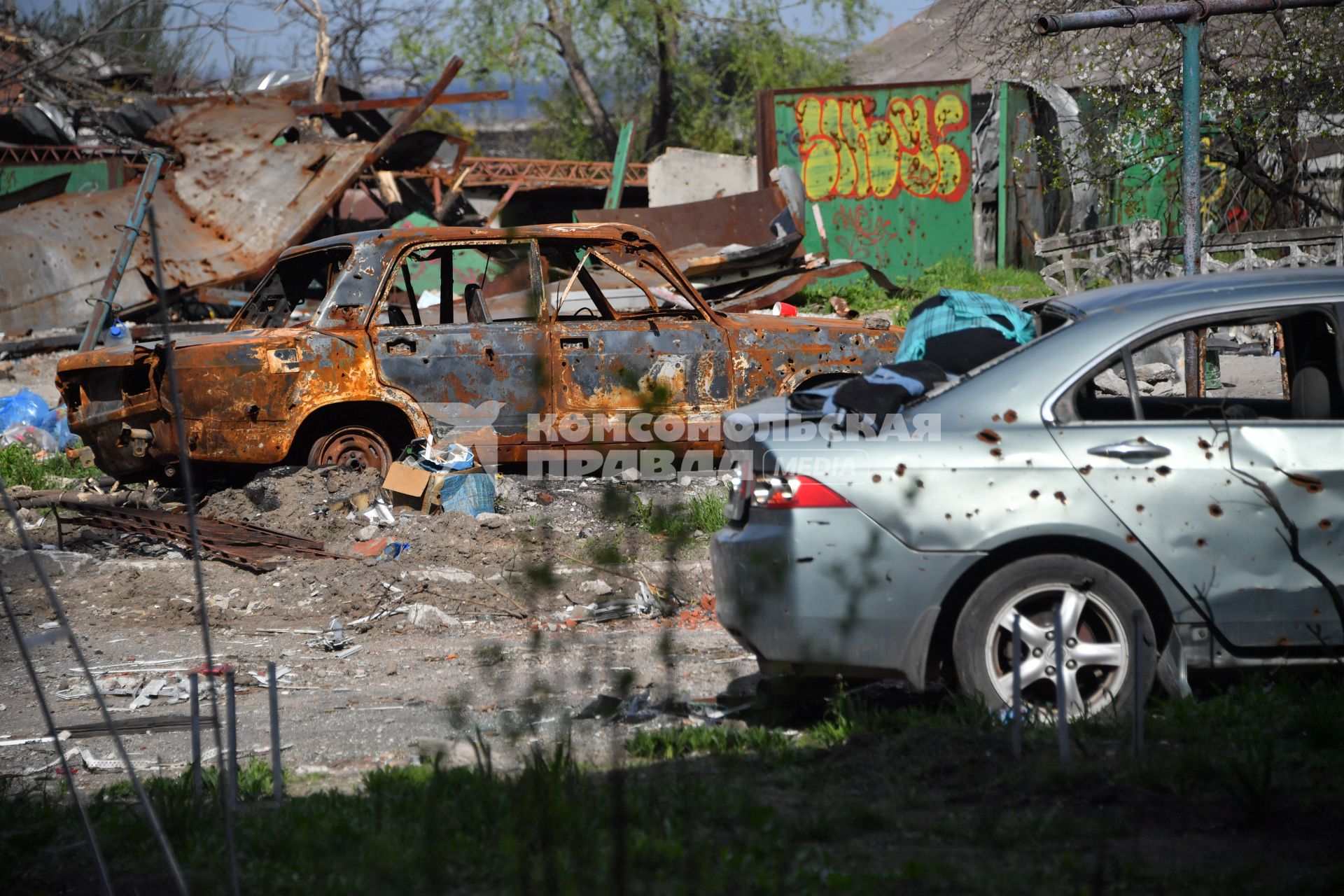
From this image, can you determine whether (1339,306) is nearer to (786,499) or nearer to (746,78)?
(786,499)

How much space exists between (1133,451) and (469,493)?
14.4ft

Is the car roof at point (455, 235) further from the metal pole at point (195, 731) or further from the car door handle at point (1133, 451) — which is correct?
the metal pole at point (195, 731)

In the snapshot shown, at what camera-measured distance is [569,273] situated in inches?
315

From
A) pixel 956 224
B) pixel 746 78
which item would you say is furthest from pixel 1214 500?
pixel 746 78

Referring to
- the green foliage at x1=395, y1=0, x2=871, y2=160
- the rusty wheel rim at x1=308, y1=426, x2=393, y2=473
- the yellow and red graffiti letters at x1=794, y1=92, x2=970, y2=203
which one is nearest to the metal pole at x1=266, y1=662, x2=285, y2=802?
the rusty wheel rim at x1=308, y1=426, x2=393, y2=473

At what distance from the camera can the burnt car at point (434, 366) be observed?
23.5 feet

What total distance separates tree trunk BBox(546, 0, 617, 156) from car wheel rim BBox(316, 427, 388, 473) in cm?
2291

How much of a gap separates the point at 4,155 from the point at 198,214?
5562mm

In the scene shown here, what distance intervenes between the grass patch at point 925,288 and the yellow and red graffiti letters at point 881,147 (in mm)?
1247

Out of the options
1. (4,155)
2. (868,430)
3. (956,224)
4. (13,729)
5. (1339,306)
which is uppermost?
(4,155)

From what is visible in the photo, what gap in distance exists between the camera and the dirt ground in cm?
420

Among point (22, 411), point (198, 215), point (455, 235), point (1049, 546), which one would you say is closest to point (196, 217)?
point (198, 215)

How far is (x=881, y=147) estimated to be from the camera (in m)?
17.5

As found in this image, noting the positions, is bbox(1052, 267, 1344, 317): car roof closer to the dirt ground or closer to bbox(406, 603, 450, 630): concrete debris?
the dirt ground
